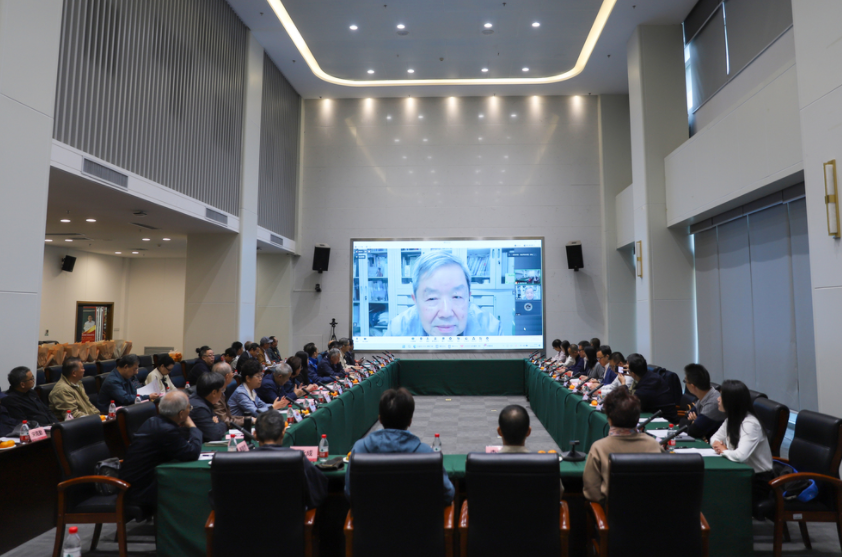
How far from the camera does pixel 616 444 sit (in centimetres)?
262

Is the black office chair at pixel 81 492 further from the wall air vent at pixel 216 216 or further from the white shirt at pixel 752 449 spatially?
the wall air vent at pixel 216 216

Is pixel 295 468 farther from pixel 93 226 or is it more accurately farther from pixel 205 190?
pixel 93 226

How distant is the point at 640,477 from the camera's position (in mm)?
2297

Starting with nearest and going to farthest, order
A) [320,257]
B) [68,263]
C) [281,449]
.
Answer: [281,449] → [320,257] → [68,263]

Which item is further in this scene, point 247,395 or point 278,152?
point 278,152

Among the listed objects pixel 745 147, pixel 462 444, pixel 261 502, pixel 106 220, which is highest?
pixel 745 147

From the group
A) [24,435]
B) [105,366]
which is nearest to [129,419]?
[24,435]

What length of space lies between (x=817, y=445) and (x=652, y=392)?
188 cm

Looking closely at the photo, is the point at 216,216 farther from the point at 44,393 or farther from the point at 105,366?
the point at 44,393

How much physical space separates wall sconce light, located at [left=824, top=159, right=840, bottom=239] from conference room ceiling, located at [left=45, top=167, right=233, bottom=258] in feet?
22.3

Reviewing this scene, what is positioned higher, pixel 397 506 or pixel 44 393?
pixel 44 393

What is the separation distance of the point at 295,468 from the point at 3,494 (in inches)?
84.7

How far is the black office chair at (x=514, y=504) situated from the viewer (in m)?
2.31

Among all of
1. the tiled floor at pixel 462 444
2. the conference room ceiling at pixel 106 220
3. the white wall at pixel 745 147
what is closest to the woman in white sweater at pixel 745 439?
the tiled floor at pixel 462 444
